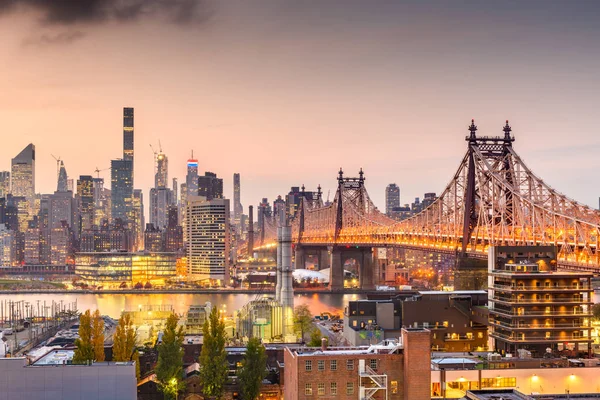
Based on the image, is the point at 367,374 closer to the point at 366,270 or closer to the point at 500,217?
the point at 500,217

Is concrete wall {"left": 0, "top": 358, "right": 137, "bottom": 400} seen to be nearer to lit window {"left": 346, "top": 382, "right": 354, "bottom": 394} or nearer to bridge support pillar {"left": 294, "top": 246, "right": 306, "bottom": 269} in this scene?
lit window {"left": 346, "top": 382, "right": 354, "bottom": 394}

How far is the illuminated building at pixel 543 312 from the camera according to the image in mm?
37906

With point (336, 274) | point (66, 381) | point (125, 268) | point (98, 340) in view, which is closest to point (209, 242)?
point (125, 268)

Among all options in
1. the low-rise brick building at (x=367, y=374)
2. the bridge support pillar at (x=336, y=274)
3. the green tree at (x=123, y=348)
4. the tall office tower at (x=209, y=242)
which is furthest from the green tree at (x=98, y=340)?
the tall office tower at (x=209, y=242)

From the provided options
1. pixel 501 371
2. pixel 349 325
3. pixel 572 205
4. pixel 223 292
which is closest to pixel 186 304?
pixel 223 292

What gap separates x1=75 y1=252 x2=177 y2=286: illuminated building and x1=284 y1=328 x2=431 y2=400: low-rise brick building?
100m

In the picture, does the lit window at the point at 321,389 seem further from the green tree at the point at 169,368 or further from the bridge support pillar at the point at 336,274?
the bridge support pillar at the point at 336,274

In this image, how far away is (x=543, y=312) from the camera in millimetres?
38281

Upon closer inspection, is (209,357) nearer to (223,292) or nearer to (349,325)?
(349,325)

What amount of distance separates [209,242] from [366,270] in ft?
110

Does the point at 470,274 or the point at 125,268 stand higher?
the point at 470,274

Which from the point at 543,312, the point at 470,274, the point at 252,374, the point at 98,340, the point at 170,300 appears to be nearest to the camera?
the point at 252,374

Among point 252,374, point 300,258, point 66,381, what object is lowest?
point 300,258

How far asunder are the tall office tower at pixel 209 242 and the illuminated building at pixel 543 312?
89743 mm
